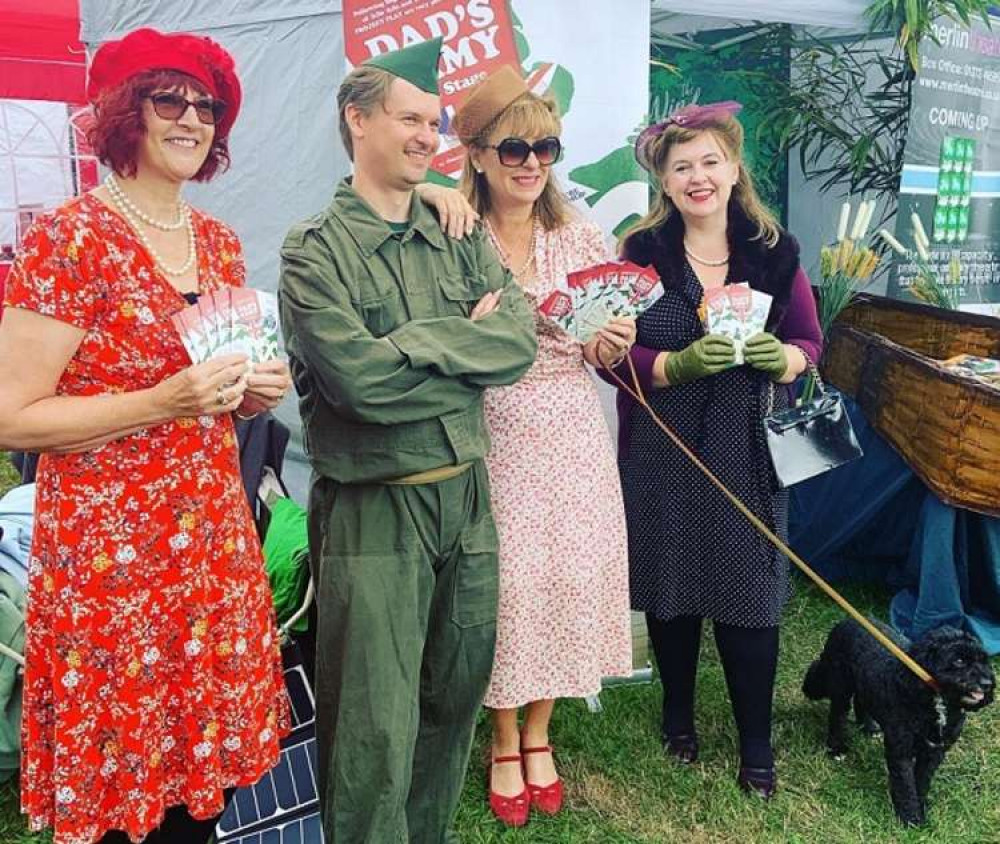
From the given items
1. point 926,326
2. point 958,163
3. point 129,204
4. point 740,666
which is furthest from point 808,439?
point 958,163

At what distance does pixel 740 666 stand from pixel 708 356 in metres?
0.91

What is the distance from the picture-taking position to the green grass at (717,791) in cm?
272

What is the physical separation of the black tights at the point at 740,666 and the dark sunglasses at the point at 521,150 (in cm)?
136

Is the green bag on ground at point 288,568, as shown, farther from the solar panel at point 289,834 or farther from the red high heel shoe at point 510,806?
the red high heel shoe at point 510,806

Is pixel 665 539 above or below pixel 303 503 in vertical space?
above

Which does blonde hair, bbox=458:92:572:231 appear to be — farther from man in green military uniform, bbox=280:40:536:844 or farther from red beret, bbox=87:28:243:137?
red beret, bbox=87:28:243:137

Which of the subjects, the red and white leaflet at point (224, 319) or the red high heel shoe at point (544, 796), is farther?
Answer: the red high heel shoe at point (544, 796)

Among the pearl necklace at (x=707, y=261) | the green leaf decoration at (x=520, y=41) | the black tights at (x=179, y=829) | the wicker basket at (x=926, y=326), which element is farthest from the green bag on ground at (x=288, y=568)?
the wicker basket at (x=926, y=326)

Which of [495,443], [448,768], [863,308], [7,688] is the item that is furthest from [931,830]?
[863,308]

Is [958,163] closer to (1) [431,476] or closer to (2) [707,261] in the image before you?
(2) [707,261]

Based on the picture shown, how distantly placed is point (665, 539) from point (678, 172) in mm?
1008

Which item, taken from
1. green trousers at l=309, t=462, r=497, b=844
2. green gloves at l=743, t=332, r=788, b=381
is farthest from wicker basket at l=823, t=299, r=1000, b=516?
green trousers at l=309, t=462, r=497, b=844

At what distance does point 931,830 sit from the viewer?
2.74 m

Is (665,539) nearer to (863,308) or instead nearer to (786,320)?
(786,320)
